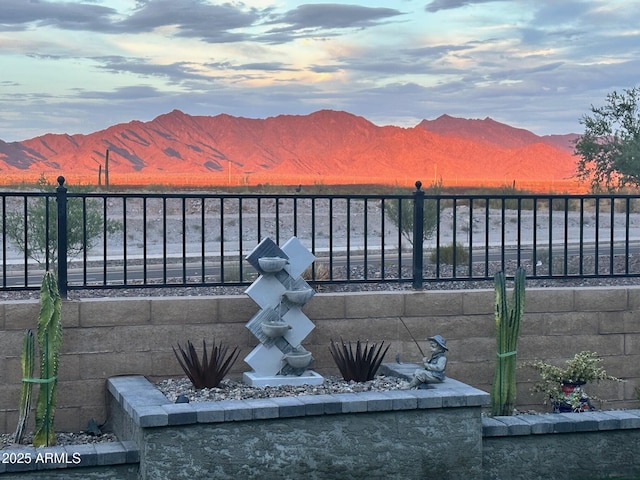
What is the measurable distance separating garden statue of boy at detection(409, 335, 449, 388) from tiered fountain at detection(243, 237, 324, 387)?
1067mm

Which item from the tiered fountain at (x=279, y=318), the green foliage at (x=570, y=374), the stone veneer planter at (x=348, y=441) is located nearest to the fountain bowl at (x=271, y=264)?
the tiered fountain at (x=279, y=318)

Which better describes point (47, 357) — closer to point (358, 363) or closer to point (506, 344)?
point (358, 363)

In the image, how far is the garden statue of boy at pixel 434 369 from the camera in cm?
841

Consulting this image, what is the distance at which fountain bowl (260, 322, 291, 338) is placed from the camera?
29.5 ft

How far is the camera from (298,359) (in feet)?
29.7

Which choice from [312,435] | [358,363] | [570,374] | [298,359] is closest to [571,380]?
[570,374]

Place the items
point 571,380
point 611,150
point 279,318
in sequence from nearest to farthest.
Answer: point 279,318 < point 571,380 < point 611,150

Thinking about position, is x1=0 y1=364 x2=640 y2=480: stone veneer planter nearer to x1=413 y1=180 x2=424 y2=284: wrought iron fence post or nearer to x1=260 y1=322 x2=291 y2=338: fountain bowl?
x1=260 y1=322 x2=291 y2=338: fountain bowl

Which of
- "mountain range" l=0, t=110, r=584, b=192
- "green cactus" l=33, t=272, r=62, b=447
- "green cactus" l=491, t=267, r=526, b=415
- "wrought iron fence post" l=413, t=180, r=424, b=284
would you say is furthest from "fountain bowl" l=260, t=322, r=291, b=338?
"mountain range" l=0, t=110, r=584, b=192

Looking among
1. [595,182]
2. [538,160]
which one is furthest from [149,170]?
[595,182]

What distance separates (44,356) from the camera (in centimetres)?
837

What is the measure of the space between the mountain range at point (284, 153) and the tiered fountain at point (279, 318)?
470 feet

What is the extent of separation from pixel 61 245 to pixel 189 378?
5.63 feet

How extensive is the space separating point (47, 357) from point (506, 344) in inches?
166
